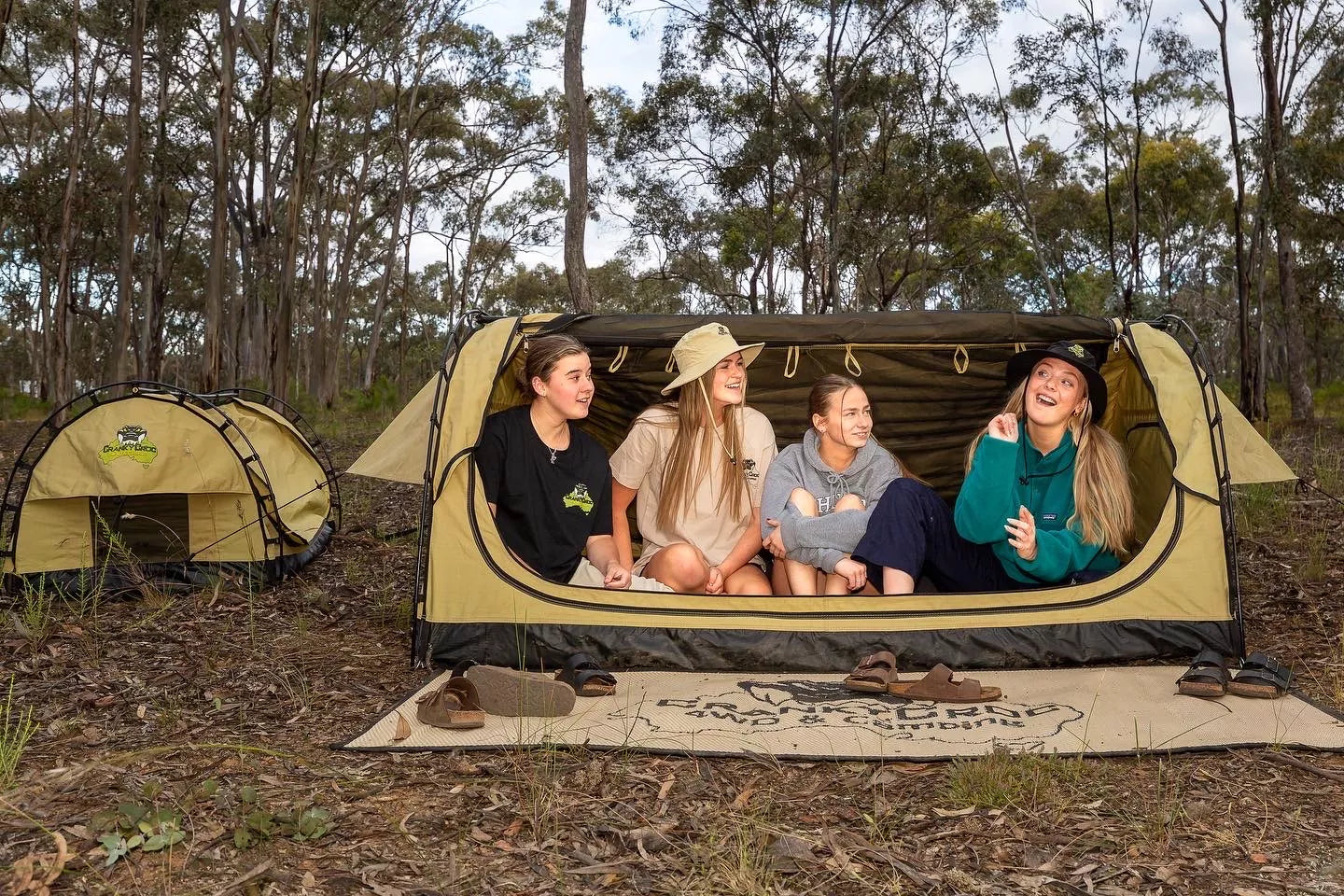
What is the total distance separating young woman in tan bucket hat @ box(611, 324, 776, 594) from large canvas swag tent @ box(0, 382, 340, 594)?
4.85 ft

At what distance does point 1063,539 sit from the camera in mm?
3549

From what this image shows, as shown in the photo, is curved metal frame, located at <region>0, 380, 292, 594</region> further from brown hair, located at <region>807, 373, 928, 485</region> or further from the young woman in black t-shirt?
brown hair, located at <region>807, 373, 928, 485</region>

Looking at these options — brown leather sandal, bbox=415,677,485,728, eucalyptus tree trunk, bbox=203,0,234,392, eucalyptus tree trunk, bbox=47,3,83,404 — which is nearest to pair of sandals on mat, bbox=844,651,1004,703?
brown leather sandal, bbox=415,677,485,728

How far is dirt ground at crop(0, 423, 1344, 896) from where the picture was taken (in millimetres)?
2059

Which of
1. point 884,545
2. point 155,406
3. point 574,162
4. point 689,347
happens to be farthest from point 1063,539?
point 574,162

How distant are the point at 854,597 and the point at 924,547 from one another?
35cm

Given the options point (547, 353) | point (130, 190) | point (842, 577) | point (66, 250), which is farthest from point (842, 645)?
point (66, 250)

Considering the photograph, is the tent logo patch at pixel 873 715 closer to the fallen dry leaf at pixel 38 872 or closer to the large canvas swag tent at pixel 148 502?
the fallen dry leaf at pixel 38 872

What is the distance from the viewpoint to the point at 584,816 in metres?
2.37

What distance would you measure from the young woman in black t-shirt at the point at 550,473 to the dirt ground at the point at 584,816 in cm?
87

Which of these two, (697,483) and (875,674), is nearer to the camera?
(875,674)

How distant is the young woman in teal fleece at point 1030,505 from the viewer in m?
3.51

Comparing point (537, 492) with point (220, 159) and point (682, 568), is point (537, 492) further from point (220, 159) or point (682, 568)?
point (220, 159)

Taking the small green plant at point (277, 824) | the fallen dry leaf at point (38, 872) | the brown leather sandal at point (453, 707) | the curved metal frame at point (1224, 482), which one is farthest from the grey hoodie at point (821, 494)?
the fallen dry leaf at point (38, 872)
